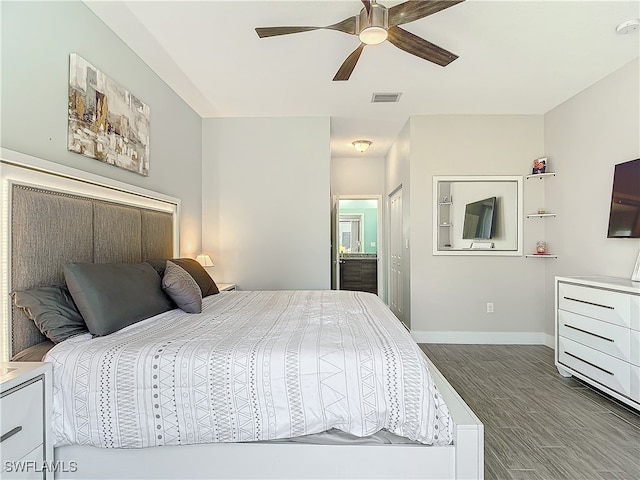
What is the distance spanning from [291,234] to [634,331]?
124 inches

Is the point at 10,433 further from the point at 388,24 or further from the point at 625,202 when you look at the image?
the point at 625,202

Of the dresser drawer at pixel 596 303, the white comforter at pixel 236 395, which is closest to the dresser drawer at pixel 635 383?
the dresser drawer at pixel 596 303

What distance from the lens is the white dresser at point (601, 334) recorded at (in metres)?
2.40

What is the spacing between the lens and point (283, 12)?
7.80ft

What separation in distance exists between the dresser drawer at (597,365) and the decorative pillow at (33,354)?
11.0 ft

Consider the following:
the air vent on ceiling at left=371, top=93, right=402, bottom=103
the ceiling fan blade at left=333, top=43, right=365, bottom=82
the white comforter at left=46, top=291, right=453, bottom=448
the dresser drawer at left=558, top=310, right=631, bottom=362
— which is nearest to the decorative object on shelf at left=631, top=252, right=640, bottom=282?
the dresser drawer at left=558, top=310, right=631, bottom=362

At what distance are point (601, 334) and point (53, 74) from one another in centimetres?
386

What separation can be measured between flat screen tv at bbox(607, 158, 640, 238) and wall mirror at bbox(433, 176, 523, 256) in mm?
1186

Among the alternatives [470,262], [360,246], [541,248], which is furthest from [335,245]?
[360,246]

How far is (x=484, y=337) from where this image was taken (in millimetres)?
4250

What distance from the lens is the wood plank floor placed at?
189 centimetres

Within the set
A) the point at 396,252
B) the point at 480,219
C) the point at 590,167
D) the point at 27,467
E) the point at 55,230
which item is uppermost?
the point at 590,167

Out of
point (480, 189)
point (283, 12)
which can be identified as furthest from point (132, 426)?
point (480, 189)

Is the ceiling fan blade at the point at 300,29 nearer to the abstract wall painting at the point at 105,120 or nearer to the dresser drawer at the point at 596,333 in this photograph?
the abstract wall painting at the point at 105,120
